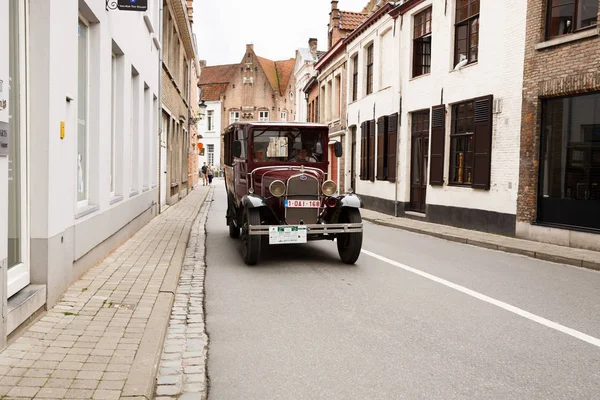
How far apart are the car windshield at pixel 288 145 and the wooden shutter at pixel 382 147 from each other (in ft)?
34.6

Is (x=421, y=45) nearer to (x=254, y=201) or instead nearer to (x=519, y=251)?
(x=519, y=251)

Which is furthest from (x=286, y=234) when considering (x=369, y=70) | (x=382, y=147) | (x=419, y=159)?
(x=369, y=70)

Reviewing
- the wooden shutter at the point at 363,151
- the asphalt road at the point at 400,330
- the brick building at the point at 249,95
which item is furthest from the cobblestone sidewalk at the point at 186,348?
the brick building at the point at 249,95

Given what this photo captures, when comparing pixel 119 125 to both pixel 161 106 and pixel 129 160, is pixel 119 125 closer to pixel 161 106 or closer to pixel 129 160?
pixel 129 160

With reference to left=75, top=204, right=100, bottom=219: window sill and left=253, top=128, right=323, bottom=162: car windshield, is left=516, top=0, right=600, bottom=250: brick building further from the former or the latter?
left=75, top=204, right=100, bottom=219: window sill

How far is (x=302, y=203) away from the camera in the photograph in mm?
8992

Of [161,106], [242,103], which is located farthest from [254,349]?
[242,103]

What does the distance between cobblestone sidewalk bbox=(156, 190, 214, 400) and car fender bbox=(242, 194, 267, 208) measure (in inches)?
51.3

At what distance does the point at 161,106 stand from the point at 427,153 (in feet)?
26.0

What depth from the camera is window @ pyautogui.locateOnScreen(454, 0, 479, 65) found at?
49.4 feet

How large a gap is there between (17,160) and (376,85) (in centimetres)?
1832

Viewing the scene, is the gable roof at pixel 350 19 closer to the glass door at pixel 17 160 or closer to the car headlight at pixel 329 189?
the car headlight at pixel 329 189

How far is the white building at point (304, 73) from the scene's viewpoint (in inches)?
1676

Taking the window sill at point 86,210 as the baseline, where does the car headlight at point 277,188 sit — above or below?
above
